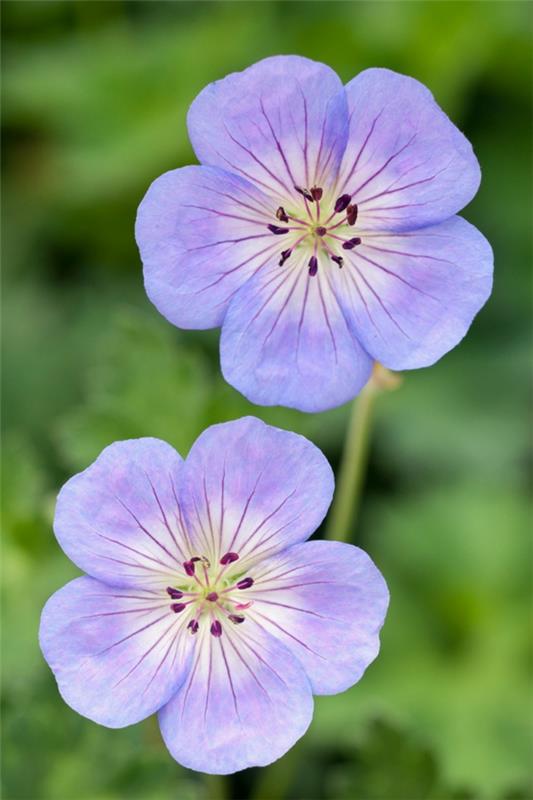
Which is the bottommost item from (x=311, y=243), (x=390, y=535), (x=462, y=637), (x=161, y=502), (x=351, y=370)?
(x=462, y=637)

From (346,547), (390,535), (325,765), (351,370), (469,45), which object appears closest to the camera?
(346,547)

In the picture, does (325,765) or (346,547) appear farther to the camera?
(325,765)

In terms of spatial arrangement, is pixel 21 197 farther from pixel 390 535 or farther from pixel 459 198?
pixel 459 198

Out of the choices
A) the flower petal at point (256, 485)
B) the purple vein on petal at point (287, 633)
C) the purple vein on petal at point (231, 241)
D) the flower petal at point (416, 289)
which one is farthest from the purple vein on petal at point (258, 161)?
the purple vein on petal at point (287, 633)

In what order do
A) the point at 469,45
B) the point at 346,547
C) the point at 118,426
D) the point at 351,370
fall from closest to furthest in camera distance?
the point at 346,547 → the point at 351,370 → the point at 118,426 → the point at 469,45

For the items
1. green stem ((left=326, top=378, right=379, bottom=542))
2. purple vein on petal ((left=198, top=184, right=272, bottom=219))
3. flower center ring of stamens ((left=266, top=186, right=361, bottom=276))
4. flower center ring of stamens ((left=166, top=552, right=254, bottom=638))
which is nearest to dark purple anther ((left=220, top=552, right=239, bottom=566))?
flower center ring of stamens ((left=166, top=552, right=254, bottom=638))

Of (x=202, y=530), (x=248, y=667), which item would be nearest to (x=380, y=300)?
(x=202, y=530)

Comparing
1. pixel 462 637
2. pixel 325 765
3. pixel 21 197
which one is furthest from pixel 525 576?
pixel 21 197
